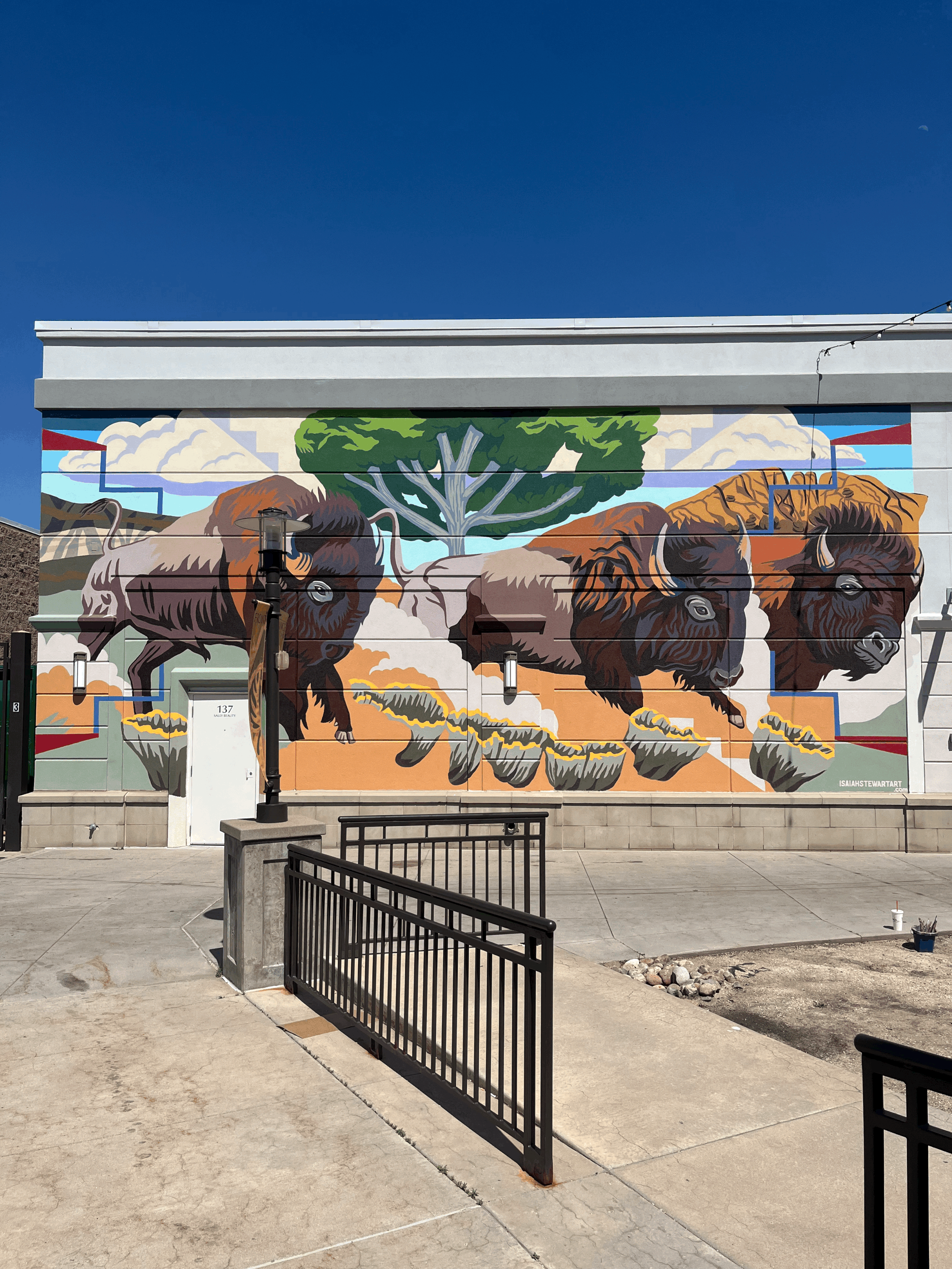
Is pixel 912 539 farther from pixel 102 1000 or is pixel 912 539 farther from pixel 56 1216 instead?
pixel 56 1216

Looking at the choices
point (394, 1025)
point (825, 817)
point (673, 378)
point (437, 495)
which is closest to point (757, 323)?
point (673, 378)

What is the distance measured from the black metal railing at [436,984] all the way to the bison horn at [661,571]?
8.52 metres

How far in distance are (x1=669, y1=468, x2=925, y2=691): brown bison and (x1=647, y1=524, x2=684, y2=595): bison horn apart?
127cm

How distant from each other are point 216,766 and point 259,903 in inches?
336

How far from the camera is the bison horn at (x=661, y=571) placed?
15078 mm

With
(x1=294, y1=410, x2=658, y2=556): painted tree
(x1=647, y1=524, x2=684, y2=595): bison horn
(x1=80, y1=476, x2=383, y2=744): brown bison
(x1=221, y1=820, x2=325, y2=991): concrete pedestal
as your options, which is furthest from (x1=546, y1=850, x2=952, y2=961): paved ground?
(x1=294, y1=410, x2=658, y2=556): painted tree

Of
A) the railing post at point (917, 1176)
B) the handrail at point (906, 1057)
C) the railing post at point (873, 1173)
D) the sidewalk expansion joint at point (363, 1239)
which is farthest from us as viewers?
the sidewalk expansion joint at point (363, 1239)

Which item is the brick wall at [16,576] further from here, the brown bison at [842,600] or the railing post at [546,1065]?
the railing post at [546,1065]

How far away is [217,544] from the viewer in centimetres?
1510

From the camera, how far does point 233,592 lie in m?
15.1

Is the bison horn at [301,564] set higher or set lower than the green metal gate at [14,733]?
higher

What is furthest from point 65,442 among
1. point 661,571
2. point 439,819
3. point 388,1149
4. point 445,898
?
point 388,1149

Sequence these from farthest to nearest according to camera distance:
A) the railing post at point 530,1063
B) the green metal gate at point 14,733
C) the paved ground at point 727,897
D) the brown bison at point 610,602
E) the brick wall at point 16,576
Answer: the brick wall at point 16,576 → the brown bison at point 610,602 → the green metal gate at point 14,733 → the paved ground at point 727,897 → the railing post at point 530,1063

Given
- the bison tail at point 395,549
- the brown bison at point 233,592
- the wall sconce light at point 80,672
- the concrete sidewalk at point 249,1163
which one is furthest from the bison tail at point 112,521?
the concrete sidewalk at point 249,1163
